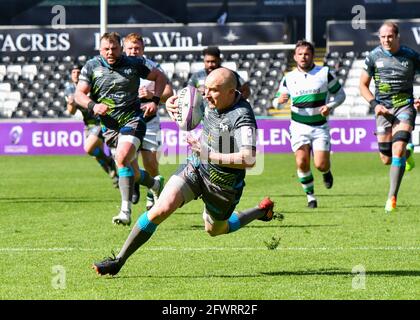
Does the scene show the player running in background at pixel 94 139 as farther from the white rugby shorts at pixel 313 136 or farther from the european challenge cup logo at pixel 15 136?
the european challenge cup logo at pixel 15 136

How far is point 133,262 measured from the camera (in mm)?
10539

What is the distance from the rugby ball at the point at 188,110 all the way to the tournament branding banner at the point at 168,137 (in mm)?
20526

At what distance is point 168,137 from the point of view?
3100 cm

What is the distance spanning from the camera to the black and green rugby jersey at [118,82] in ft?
45.3

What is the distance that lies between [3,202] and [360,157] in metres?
13.5

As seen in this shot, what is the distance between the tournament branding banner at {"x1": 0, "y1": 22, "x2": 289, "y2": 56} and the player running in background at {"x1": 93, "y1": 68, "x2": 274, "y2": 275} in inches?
1036

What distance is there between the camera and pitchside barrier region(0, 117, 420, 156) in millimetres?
31141

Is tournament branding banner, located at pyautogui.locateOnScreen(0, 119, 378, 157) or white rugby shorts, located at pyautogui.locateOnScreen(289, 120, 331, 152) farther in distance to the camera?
tournament branding banner, located at pyautogui.locateOnScreen(0, 119, 378, 157)

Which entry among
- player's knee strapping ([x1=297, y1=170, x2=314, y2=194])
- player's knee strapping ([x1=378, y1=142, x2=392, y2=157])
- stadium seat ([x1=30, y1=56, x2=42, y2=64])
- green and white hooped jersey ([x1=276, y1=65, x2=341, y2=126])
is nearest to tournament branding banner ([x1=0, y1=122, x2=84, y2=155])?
stadium seat ([x1=30, y1=56, x2=42, y2=64])

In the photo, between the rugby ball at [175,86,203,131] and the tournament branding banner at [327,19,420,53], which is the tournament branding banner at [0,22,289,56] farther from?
the rugby ball at [175,86,203,131]

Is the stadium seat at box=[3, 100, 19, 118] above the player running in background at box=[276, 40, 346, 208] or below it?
below

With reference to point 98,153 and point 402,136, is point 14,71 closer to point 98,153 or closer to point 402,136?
point 98,153

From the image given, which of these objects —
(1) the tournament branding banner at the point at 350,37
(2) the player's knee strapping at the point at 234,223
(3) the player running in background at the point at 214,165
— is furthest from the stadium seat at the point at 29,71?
(3) the player running in background at the point at 214,165
